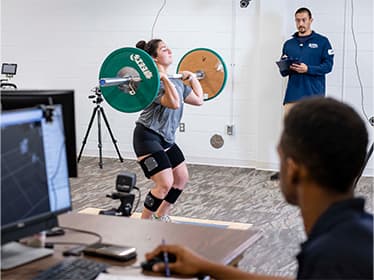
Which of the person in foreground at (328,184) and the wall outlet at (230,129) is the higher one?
the person in foreground at (328,184)

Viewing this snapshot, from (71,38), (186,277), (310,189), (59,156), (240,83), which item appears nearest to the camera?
(310,189)

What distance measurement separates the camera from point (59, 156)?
6.39ft

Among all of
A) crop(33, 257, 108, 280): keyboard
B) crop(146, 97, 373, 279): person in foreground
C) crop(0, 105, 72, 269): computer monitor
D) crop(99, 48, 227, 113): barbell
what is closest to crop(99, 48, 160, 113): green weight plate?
crop(99, 48, 227, 113): barbell

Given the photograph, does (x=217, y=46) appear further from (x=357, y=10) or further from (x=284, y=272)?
(x=284, y=272)

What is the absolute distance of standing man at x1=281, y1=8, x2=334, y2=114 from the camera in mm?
6332

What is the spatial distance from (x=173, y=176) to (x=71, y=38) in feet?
13.2

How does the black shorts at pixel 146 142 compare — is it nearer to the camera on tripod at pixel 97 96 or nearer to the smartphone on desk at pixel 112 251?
the smartphone on desk at pixel 112 251

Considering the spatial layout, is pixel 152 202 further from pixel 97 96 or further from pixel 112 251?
pixel 97 96

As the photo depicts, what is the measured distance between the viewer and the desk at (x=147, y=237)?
1.92 meters

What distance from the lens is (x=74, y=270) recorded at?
70.4 inches

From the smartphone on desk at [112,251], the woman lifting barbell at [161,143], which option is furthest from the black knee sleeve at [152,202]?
the smartphone on desk at [112,251]

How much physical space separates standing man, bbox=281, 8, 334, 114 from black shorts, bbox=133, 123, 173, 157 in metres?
2.49

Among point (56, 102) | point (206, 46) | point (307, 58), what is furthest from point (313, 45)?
point (56, 102)

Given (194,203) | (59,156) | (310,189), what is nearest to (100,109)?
(194,203)
